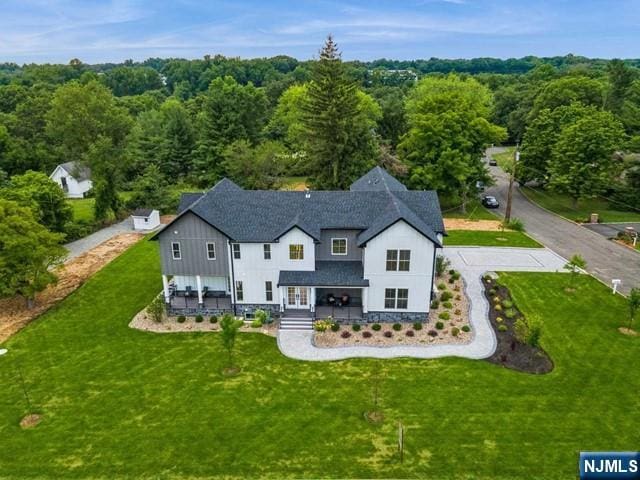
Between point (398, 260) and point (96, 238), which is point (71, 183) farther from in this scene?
point (398, 260)

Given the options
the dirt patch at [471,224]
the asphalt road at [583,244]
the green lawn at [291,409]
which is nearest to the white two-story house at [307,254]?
the green lawn at [291,409]

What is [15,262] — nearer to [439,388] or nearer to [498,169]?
[439,388]

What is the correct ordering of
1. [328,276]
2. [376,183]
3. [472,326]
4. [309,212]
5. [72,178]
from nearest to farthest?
1. [472,326]
2. [328,276]
3. [309,212]
4. [376,183]
5. [72,178]

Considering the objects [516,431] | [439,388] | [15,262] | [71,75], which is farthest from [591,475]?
[71,75]

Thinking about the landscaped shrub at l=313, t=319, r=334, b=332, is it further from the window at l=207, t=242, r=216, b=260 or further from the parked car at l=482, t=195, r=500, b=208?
the parked car at l=482, t=195, r=500, b=208

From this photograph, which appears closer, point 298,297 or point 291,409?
point 291,409

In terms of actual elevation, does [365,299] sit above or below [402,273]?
below

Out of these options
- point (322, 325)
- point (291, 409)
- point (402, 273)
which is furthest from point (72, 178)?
point (291, 409)
